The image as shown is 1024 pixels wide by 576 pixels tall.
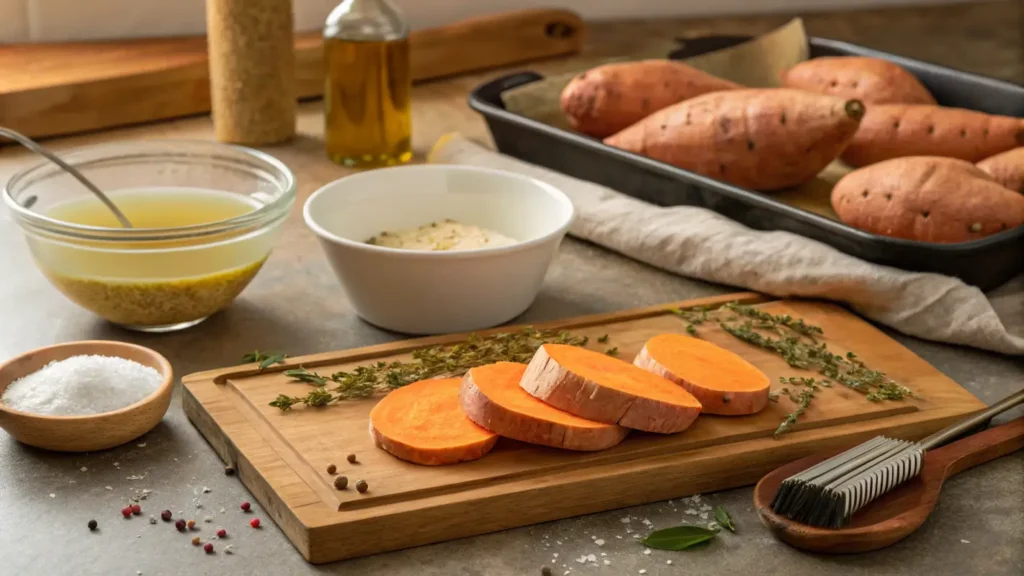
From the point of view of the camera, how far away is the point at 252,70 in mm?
1979

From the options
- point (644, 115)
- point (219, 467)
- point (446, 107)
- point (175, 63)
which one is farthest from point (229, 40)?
point (219, 467)

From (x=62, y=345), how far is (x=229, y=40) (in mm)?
818

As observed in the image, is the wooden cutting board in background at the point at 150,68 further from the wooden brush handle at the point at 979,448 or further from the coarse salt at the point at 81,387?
the wooden brush handle at the point at 979,448

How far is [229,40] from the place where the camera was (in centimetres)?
195

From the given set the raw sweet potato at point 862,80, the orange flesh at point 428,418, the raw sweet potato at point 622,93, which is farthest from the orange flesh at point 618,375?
the raw sweet potato at point 862,80

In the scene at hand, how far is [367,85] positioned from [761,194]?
0.64 meters

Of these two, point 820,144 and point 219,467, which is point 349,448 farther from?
point 820,144

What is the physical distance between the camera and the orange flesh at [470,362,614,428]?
3.66 feet

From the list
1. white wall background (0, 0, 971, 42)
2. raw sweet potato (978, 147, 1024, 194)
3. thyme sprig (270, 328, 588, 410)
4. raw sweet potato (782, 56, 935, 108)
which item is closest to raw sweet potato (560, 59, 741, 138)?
raw sweet potato (782, 56, 935, 108)

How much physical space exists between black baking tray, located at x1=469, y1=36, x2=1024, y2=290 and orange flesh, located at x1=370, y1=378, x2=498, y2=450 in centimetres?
55

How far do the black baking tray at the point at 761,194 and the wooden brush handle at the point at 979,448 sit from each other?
280mm

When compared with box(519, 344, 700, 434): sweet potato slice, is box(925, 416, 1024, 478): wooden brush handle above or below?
below

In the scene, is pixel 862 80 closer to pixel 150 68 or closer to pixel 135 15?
pixel 150 68

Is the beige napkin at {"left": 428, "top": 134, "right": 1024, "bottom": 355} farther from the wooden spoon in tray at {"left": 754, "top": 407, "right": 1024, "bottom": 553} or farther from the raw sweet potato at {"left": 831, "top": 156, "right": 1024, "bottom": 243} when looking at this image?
the wooden spoon in tray at {"left": 754, "top": 407, "right": 1024, "bottom": 553}
